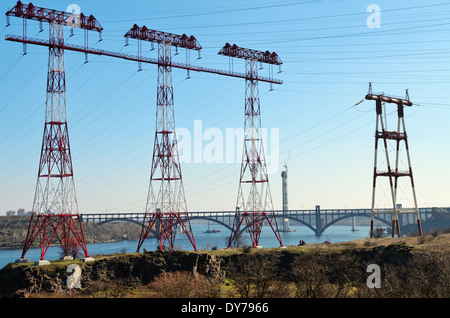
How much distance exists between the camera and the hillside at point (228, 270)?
136 ft

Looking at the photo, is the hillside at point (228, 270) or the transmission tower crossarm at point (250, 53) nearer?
the hillside at point (228, 270)

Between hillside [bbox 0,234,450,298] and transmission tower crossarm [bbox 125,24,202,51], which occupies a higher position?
transmission tower crossarm [bbox 125,24,202,51]

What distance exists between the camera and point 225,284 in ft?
178

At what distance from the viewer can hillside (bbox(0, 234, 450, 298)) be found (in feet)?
136

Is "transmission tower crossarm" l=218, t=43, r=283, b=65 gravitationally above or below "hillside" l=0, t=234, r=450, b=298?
above

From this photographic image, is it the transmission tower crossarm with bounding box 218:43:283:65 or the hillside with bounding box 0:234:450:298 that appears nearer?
the hillside with bounding box 0:234:450:298

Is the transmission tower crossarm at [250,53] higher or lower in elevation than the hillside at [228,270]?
higher

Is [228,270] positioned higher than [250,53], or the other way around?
[250,53]

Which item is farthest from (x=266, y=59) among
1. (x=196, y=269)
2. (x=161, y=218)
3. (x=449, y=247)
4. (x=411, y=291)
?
(x=411, y=291)

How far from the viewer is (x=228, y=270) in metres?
60.0

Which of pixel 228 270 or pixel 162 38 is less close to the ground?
pixel 162 38

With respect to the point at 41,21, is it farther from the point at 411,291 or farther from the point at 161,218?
the point at 411,291
